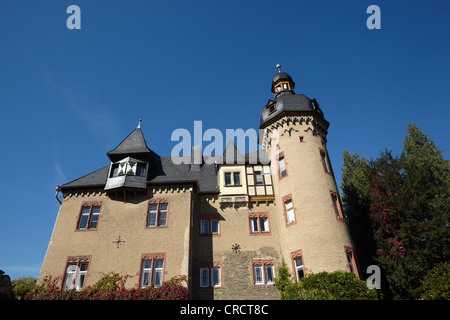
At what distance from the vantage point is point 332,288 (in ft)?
48.0

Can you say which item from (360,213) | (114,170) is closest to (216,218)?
(114,170)

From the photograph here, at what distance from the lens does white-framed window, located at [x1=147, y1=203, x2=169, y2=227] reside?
18.9 meters

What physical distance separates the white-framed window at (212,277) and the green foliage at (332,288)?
16.8ft

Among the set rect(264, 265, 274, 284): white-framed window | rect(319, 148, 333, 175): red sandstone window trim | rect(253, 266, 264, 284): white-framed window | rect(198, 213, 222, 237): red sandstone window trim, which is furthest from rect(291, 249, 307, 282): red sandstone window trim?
rect(319, 148, 333, 175): red sandstone window trim

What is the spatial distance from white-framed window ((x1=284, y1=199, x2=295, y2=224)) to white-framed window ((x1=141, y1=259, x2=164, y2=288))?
29.2 ft

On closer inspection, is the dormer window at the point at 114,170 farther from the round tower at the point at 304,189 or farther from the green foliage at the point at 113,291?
the round tower at the point at 304,189

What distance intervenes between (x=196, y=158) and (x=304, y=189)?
11144mm

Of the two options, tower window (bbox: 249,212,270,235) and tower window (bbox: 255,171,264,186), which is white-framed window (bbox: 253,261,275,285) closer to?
tower window (bbox: 249,212,270,235)

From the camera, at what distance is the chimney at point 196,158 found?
25.3m

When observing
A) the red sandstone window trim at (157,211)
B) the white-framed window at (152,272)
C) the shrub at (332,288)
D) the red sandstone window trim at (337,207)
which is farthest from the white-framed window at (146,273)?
the red sandstone window trim at (337,207)

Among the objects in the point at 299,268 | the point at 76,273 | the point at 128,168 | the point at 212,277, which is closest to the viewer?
the point at 76,273

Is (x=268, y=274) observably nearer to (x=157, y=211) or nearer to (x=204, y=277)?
(x=204, y=277)

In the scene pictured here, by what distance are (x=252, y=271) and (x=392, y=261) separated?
10.5m
